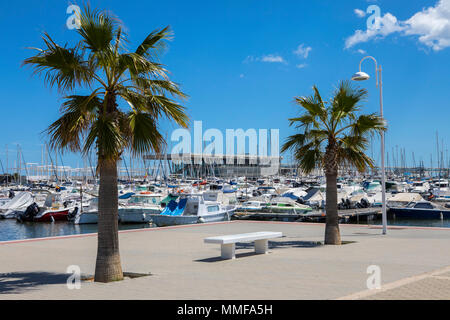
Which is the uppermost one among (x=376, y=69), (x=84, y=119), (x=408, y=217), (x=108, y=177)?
(x=376, y=69)

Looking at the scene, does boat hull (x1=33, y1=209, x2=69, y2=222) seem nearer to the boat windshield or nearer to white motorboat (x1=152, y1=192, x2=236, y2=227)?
the boat windshield

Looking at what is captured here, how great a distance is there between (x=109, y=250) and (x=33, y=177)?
104 meters

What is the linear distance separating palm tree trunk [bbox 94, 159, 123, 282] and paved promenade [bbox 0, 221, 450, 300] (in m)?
0.33

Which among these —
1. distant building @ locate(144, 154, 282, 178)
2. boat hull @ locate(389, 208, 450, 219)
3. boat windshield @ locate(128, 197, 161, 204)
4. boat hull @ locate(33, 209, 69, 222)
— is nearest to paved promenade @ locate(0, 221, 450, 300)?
boat windshield @ locate(128, 197, 161, 204)

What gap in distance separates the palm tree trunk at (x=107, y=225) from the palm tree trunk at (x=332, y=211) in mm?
8877

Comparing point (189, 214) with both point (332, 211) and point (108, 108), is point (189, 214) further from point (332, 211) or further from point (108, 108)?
point (108, 108)

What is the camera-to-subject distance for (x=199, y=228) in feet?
82.6

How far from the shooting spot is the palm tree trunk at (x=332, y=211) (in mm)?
16750


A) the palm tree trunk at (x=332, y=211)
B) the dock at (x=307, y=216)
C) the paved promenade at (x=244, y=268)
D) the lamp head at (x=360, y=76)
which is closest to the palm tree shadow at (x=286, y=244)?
the paved promenade at (x=244, y=268)

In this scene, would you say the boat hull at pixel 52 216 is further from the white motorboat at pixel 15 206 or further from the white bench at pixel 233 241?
the white bench at pixel 233 241

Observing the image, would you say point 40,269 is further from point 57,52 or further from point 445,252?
point 445,252

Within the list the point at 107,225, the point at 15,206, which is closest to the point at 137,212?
the point at 15,206

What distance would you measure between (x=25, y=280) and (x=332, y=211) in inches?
412
